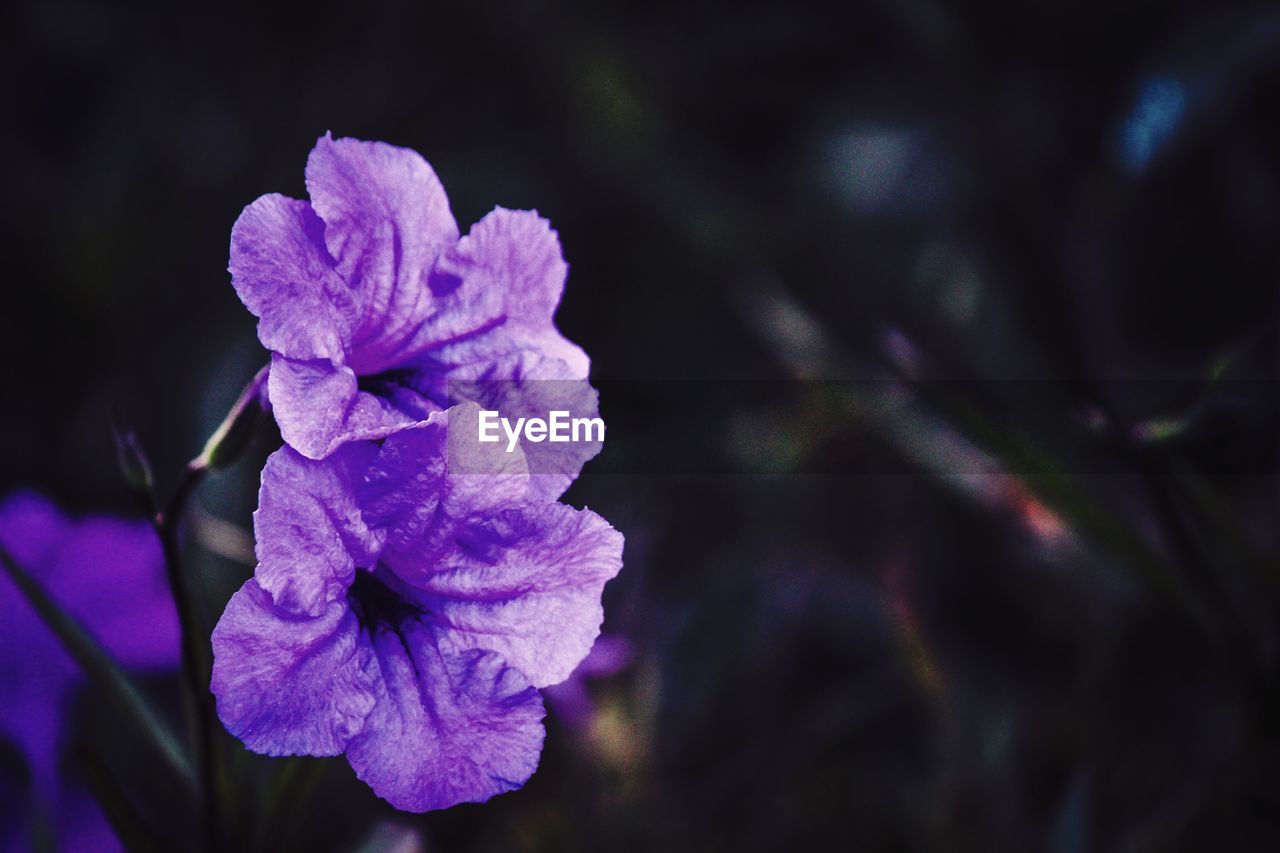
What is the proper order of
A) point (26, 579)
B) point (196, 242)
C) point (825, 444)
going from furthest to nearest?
point (196, 242), point (825, 444), point (26, 579)

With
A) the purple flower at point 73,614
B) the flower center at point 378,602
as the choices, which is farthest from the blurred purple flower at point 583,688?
the flower center at point 378,602

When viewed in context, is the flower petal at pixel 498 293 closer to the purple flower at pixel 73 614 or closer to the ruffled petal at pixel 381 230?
the ruffled petal at pixel 381 230

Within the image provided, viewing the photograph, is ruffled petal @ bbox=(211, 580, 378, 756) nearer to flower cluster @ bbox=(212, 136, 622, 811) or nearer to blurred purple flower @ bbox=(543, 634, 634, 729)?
flower cluster @ bbox=(212, 136, 622, 811)

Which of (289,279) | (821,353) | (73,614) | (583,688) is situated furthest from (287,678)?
(821,353)

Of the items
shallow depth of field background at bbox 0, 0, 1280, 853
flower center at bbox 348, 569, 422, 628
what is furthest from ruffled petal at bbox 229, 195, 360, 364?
shallow depth of field background at bbox 0, 0, 1280, 853

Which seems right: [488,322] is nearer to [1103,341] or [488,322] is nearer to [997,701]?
[997,701]

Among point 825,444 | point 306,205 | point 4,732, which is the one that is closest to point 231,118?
point 825,444

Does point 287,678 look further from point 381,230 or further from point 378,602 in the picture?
point 381,230
